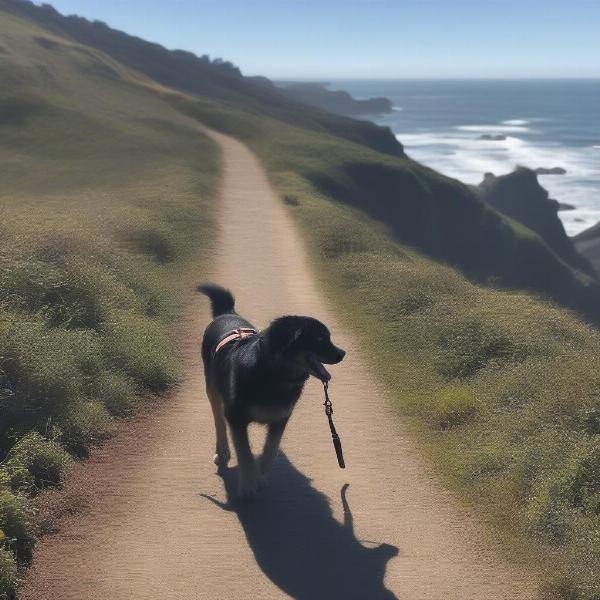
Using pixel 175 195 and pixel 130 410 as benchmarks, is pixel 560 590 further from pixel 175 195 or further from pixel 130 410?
pixel 175 195

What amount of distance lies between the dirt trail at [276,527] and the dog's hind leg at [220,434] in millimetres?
207

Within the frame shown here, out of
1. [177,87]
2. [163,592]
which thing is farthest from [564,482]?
[177,87]

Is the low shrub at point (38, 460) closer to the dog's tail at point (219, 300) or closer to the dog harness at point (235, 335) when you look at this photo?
the dog harness at point (235, 335)

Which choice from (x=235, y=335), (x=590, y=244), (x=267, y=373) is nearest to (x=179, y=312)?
(x=235, y=335)

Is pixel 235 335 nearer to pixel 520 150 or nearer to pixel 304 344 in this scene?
pixel 304 344

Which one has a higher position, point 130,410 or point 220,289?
point 220,289

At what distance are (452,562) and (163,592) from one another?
2.62 m

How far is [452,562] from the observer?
Result: 7121 mm

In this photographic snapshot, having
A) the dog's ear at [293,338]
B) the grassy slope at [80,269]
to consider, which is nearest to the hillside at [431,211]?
the grassy slope at [80,269]

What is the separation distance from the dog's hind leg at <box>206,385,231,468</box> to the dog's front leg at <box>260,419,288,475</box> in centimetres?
79

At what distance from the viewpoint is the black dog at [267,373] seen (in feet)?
24.1

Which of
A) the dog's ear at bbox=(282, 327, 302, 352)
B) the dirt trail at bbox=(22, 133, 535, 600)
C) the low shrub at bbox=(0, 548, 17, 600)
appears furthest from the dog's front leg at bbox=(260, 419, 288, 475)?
the low shrub at bbox=(0, 548, 17, 600)

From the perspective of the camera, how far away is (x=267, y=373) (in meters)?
7.41

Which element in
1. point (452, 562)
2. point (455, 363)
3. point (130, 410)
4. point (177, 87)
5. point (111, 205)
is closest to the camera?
point (452, 562)
